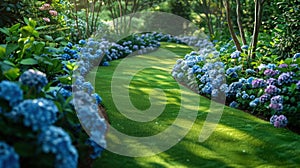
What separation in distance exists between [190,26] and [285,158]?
43.4 feet

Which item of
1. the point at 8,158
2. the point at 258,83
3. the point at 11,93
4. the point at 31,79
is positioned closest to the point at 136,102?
the point at 258,83

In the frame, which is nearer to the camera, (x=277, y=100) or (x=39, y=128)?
(x=39, y=128)

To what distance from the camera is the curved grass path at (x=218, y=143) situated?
299 cm

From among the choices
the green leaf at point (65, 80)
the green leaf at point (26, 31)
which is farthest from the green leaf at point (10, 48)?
the green leaf at point (65, 80)

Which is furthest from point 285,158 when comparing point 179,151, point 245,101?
point 245,101

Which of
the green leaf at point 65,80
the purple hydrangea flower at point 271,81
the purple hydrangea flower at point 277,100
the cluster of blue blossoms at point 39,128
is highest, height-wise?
the cluster of blue blossoms at point 39,128

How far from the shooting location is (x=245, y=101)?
14.1 ft

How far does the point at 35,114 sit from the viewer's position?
1934mm

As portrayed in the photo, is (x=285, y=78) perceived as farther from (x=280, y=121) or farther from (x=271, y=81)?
(x=280, y=121)

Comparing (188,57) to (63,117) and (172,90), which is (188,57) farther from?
(63,117)

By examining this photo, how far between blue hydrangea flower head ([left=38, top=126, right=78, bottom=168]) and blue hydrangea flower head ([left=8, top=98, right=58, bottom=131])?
0.06m

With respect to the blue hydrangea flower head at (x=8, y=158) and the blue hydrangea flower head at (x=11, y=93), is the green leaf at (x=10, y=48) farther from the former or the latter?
the blue hydrangea flower head at (x=8, y=158)

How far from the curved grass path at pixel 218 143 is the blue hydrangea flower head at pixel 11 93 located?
0.99 meters

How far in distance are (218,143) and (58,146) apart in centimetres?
191
